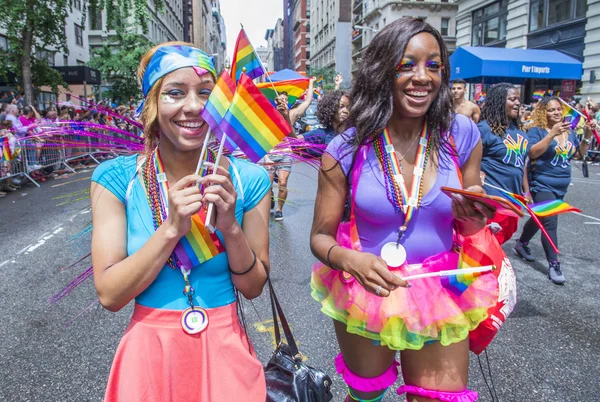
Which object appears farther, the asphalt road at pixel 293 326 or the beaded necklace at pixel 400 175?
the asphalt road at pixel 293 326

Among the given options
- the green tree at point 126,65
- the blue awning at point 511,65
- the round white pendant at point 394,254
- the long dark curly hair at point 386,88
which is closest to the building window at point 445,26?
the blue awning at point 511,65

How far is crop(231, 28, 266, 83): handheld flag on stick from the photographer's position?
159 cm

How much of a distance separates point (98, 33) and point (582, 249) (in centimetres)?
4019

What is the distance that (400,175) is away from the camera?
79.8 inches

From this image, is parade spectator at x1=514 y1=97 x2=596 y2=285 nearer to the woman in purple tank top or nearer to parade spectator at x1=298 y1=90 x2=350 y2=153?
parade spectator at x1=298 y1=90 x2=350 y2=153

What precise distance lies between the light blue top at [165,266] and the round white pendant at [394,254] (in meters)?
0.60

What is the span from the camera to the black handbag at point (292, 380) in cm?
177

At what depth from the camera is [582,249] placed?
6.23 metres

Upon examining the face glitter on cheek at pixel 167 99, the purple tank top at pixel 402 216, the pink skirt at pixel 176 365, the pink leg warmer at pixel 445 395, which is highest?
the face glitter on cheek at pixel 167 99

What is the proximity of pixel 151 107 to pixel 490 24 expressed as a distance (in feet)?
95.7

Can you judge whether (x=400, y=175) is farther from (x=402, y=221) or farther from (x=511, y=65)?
(x=511, y=65)

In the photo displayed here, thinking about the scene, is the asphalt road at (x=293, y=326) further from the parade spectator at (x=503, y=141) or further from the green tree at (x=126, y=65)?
the green tree at (x=126, y=65)

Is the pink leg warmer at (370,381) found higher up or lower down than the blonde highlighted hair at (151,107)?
lower down

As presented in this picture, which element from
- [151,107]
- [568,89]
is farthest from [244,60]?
[568,89]
